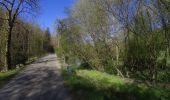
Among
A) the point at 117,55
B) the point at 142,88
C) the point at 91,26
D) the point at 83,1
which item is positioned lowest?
the point at 142,88

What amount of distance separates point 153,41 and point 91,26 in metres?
9.37

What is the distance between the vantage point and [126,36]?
2064 cm

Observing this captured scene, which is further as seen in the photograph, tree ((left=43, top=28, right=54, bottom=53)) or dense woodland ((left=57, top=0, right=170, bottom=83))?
tree ((left=43, top=28, right=54, bottom=53))

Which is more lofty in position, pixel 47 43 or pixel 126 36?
pixel 47 43

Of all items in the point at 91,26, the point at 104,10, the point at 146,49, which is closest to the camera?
the point at 146,49

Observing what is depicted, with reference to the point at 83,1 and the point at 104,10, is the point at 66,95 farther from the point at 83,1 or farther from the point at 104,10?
the point at 83,1

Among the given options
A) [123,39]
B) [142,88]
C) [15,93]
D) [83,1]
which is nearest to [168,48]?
[142,88]

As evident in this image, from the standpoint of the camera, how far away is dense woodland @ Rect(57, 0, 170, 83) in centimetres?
1672

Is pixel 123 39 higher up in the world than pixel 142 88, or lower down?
higher up

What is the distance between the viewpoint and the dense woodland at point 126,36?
1672 cm

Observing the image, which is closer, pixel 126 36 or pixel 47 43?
pixel 126 36

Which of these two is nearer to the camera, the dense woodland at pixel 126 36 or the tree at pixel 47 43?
the dense woodland at pixel 126 36

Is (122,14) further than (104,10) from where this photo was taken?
No

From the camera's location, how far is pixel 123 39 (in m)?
22.0
